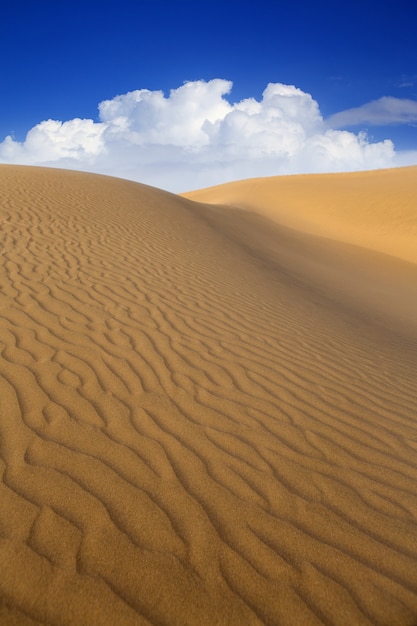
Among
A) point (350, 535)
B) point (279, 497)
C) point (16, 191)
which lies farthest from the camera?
point (16, 191)

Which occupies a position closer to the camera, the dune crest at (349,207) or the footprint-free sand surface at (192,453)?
the footprint-free sand surface at (192,453)

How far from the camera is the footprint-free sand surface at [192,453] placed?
189 cm

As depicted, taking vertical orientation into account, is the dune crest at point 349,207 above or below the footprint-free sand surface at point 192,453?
above

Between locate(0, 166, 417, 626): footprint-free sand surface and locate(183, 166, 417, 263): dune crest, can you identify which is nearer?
locate(0, 166, 417, 626): footprint-free sand surface

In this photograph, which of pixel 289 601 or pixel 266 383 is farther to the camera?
pixel 266 383

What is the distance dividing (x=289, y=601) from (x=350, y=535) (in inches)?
22.2

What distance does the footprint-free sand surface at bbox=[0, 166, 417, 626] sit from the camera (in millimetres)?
1887

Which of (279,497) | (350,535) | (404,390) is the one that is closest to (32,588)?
(279,497)

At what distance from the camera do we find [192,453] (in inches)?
108

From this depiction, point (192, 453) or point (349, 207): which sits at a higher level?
point (349, 207)

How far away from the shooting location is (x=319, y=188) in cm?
2884

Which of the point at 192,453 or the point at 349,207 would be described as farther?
the point at 349,207

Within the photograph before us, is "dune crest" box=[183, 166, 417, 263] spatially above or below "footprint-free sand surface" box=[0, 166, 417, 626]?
above

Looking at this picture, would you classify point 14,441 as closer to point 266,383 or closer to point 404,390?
point 266,383
